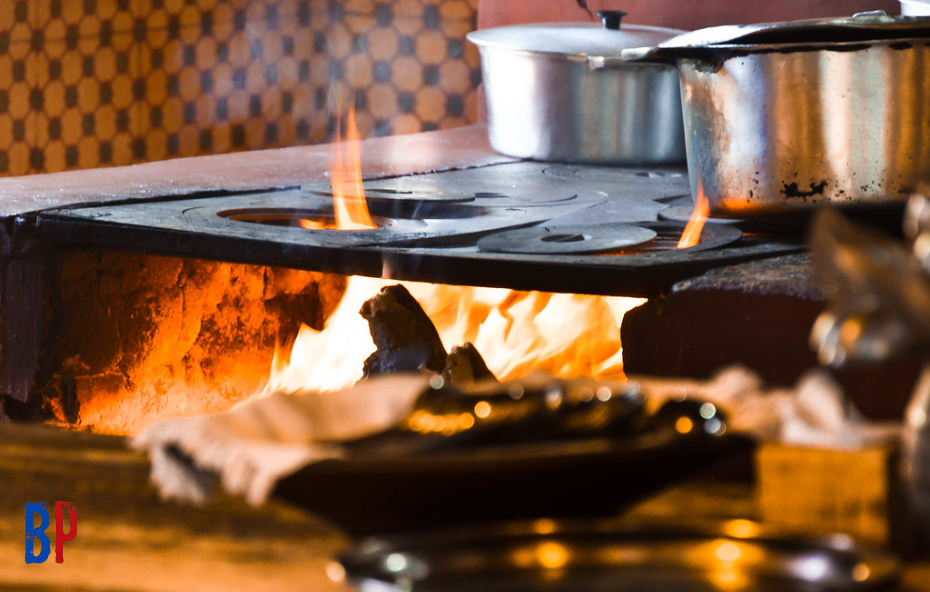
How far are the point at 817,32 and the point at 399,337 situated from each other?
83 cm

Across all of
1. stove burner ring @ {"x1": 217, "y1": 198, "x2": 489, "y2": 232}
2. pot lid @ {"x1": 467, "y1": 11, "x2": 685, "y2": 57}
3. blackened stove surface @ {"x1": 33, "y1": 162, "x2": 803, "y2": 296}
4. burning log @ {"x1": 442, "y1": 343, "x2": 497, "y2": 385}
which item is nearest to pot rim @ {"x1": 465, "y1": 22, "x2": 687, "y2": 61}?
pot lid @ {"x1": 467, "y1": 11, "x2": 685, "y2": 57}

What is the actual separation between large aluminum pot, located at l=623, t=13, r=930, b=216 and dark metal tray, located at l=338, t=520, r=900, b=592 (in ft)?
4.25

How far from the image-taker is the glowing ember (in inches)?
89.0

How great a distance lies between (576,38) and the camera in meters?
3.02

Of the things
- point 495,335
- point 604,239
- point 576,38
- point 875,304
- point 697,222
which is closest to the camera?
point 875,304

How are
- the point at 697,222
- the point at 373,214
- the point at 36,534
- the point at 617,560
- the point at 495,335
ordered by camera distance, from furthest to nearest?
the point at 373,214
the point at 495,335
the point at 697,222
the point at 36,534
the point at 617,560

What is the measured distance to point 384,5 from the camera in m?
5.15

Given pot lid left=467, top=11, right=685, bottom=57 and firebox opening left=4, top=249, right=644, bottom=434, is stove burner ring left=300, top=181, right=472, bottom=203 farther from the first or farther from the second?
pot lid left=467, top=11, right=685, bottom=57

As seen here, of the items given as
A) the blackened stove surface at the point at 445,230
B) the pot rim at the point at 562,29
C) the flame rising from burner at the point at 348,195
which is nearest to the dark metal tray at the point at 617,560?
the blackened stove surface at the point at 445,230

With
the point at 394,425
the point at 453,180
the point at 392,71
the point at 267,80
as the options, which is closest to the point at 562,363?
the point at 453,180

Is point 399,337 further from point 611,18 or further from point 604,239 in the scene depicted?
point 611,18

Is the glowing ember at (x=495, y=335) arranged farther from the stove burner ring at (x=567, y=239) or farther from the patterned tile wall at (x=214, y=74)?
the patterned tile wall at (x=214, y=74)

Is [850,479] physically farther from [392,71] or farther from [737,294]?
[392,71]

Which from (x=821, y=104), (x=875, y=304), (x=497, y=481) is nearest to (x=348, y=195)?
(x=821, y=104)
